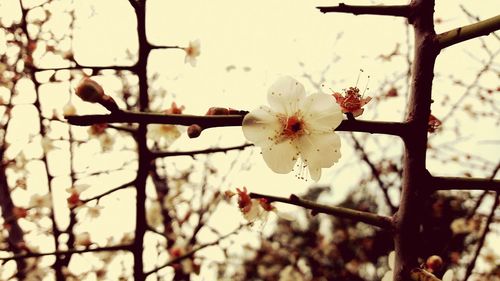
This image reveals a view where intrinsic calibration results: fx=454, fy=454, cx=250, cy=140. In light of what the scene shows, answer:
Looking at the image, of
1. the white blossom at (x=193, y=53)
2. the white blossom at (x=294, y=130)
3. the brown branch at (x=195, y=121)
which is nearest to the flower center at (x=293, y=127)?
the white blossom at (x=294, y=130)

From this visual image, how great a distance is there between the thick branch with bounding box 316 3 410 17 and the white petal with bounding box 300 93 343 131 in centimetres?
19

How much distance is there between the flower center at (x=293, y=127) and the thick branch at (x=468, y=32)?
1.55 ft

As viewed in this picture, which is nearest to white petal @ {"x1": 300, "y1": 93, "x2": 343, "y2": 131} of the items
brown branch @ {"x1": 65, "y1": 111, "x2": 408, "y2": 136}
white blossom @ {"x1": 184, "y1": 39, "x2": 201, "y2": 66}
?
brown branch @ {"x1": 65, "y1": 111, "x2": 408, "y2": 136}

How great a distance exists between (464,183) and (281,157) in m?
0.50

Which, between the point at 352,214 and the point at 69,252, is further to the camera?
the point at 69,252

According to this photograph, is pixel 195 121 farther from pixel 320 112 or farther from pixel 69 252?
pixel 69 252

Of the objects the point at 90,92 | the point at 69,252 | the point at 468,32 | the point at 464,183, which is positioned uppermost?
the point at 468,32

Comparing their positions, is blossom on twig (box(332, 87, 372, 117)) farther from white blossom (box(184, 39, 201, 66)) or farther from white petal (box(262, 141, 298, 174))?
white blossom (box(184, 39, 201, 66))

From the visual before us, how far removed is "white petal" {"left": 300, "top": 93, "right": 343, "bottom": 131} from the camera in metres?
0.98

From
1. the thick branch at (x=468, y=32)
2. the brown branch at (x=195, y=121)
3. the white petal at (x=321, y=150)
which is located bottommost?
the white petal at (x=321, y=150)

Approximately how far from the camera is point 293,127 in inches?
47.4

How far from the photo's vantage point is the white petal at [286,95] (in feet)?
3.72

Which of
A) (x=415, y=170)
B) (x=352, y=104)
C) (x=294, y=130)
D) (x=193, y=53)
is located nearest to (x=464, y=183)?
(x=415, y=170)

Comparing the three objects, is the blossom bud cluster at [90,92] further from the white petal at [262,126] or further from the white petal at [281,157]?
the white petal at [281,157]
